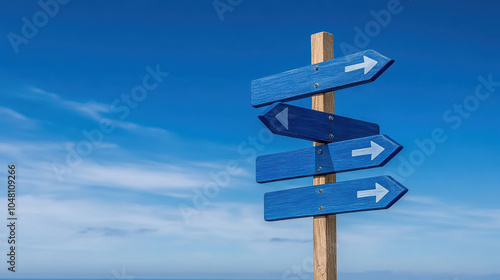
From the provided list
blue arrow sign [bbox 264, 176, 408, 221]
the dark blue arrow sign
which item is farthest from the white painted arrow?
blue arrow sign [bbox 264, 176, 408, 221]

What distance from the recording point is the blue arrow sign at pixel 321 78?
16.7ft

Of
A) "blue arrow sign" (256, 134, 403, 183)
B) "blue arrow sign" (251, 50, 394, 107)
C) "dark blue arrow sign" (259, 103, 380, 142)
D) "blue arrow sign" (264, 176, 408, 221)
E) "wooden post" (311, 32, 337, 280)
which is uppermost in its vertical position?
"blue arrow sign" (251, 50, 394, 107)

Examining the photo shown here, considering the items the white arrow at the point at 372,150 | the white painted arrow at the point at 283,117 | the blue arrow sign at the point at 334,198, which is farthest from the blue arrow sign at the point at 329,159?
the white painted arrow at the point at 283,117

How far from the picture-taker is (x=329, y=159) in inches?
205

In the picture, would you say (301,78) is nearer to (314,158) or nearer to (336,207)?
(314,158)

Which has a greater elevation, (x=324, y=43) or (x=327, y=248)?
(x=324, y=43)

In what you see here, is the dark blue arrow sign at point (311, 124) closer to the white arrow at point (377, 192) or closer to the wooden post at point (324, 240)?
the wooden post at point (324, 240)

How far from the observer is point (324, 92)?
5.46 m

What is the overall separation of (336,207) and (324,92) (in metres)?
1.07

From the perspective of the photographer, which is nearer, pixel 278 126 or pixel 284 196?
pixel 278 126

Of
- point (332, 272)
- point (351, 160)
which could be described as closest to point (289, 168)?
point (351, 160)

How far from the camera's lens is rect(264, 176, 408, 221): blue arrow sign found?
15.7ft

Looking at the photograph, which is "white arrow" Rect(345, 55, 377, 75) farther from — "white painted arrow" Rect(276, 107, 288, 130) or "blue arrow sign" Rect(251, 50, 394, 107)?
"white painted arrow" Rect(276, 107, 288, 130)

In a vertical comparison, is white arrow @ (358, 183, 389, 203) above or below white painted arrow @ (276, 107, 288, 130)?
below
